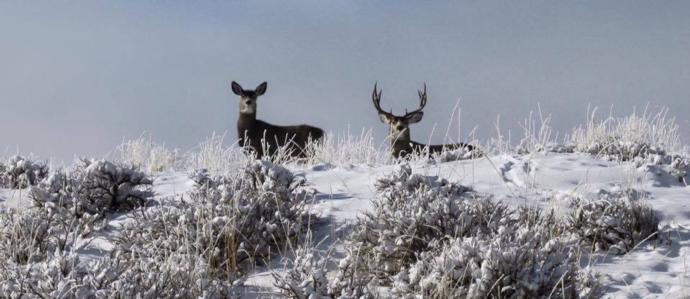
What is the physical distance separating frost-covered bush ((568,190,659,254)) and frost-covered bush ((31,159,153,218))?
406 centimetres

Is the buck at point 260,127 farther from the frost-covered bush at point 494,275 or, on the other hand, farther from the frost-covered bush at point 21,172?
the frost-covered bush at point 494,275

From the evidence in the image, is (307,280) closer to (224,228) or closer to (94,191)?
(224,228)

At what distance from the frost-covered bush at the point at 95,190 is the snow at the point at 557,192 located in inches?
12.1

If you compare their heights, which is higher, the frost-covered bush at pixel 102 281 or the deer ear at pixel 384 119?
the deer ear at pixel 384 119

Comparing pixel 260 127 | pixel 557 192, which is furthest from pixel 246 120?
pixel 557 192

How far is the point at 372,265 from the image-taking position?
18.3 ft

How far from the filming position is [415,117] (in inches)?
605

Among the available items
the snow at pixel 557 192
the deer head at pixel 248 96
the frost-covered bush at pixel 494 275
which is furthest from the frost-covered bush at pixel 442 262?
the deer head at pixel 248 96

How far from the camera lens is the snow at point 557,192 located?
5.55 m

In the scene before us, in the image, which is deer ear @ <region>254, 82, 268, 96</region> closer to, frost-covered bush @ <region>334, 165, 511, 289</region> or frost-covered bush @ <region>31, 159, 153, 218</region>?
frost-covered bush @ <region>31, 159, 153, 218</region>

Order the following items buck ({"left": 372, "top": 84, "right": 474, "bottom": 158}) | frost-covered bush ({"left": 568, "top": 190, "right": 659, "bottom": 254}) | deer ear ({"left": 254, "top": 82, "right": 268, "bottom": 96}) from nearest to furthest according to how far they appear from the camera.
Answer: frost-covered bush ({"left": 568, "top": 190, "right": 659, "bottom": 254}) < buck ({"left": 372, "top": 84, "right": 474, "bottom": 158}) < deer ear ({"left": 254, "top": 82, "right": 268, "bottom": 96})

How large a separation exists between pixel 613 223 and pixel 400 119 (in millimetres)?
9095

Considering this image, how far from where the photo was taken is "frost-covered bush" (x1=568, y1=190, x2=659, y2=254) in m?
6.21

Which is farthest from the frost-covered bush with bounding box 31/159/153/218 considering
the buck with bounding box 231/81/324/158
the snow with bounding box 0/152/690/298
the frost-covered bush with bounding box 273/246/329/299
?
the buck with bounding box 231/81/324/158
